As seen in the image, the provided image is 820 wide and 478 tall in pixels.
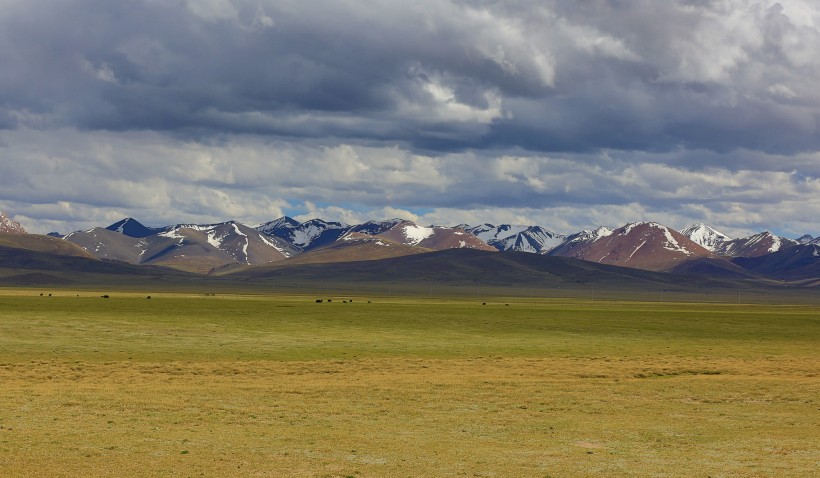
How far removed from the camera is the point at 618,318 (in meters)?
119

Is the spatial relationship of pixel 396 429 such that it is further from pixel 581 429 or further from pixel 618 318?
pixel 618 318

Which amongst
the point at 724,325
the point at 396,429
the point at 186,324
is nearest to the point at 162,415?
the point at 396,429

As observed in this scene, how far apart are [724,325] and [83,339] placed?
245 ft

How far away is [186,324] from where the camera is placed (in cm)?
9238

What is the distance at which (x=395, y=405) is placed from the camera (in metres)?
39.5

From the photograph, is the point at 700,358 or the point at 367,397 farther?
the point at 700,358

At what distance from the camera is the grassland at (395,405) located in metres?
27.2

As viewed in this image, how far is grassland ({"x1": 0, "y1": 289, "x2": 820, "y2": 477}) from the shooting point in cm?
2719

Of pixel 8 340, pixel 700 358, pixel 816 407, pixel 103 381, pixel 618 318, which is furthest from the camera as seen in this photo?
pixel 618 318

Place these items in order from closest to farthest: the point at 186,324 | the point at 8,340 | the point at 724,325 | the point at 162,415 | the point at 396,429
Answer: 1. the point at 396,429
2. the point at 162,415
3. the point at 8,340
4. the point at 186,324
5. the point at 724,325

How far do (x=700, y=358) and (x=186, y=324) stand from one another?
173ft

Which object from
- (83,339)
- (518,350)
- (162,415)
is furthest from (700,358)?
(83,339)

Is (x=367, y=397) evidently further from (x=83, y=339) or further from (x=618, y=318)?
(x=618, y=318)

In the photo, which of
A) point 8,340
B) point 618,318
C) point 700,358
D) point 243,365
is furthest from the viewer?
point 618,318
